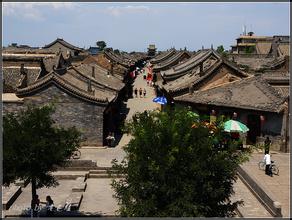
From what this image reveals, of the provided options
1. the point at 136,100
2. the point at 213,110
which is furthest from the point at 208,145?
the point at 136,100

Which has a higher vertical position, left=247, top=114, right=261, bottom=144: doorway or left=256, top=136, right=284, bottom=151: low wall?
left=247, top=114, right=261, bottom=144: doorway

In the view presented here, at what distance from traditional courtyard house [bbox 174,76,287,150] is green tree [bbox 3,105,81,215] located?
1454 cm

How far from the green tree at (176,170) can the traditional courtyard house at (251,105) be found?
15.0 metres

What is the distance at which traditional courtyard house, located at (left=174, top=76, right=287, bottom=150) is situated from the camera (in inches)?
1081

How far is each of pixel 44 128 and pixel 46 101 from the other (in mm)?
14399

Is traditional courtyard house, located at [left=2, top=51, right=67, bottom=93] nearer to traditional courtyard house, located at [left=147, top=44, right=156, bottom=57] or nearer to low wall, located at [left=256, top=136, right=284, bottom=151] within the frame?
low wall, located at [left=256, top=136, right=284, bottom=151]

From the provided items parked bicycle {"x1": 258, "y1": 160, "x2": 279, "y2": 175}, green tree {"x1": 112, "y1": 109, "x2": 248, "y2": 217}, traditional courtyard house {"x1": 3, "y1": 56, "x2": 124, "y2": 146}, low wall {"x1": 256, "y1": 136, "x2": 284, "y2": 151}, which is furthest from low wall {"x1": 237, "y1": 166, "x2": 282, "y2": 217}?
traditional courtyard house {"x1": 3, "y1": 56, "x2": 124, "y2": 146}

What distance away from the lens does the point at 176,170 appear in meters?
12.4

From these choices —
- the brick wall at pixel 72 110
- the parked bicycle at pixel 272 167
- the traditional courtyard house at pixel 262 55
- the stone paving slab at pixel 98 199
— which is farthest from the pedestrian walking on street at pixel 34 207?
the traditional courtyard house at pixel 262 55

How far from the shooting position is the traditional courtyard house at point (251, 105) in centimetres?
2747

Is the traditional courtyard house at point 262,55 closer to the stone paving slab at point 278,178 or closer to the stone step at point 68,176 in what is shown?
the stone paving slab at point 278,178

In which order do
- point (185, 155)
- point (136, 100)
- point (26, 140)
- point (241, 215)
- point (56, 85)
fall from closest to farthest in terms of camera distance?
point (185, 155) < point (26, 140) < point (241, 215) < point (56, 85) < point (136, 100)

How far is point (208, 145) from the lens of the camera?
41.2 ft

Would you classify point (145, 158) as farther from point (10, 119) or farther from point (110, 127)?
point (110, 127)
